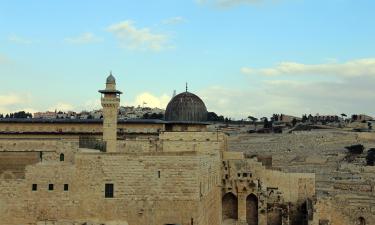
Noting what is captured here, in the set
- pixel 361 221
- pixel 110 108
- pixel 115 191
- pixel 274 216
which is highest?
pixel 110 108

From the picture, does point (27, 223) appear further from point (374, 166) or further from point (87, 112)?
point (87, 112)

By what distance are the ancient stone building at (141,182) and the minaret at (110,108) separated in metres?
0.05

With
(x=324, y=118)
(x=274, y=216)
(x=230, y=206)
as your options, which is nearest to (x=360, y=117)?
(x=324, y=118)

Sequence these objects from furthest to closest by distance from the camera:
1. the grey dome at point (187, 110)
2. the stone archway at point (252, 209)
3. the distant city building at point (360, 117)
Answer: the distant city building at point (360, 117) → the grey dome at point (187, 110) → the stone archway at point (252, 209)

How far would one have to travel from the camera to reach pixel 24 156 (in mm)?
27000

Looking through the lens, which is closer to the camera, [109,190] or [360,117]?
[109,190]

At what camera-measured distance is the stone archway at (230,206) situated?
3300cm

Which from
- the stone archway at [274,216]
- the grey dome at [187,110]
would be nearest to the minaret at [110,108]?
the grey dome at [187,110]

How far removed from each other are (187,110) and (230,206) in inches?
226

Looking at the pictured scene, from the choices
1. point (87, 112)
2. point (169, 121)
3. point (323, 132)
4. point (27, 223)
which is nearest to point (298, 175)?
point (169, 121)

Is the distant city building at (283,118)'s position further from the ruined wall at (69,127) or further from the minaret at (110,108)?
the minaret at (110,108)

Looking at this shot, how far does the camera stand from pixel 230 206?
33250 millimetres

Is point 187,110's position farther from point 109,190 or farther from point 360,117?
point 360,117

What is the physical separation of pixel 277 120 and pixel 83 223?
109m
